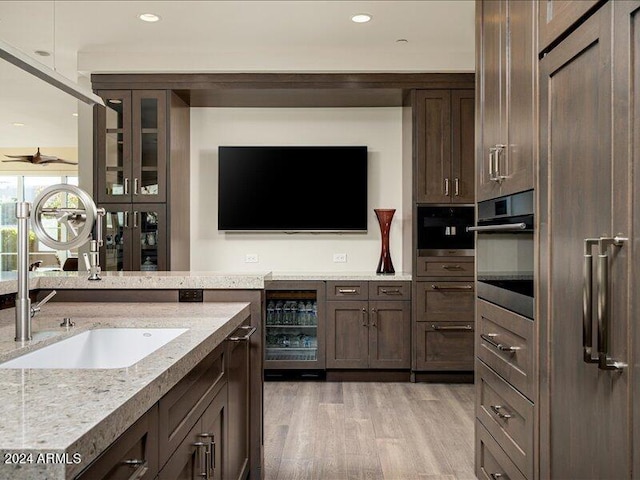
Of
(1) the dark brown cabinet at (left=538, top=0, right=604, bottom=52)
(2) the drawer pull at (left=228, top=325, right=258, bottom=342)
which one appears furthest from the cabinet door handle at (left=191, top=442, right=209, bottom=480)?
(1) the dark brown cabinet at (left=538, top=0, right=604, bottom=52)

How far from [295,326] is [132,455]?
145 inches

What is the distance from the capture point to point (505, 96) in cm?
215

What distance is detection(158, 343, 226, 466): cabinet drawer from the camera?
1195 mm

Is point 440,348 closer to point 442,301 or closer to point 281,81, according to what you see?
point 442,301

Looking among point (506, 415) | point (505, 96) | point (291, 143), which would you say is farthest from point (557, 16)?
point (291, 143)

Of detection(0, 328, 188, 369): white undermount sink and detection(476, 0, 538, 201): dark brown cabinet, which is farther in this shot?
detection(476, 0, 538, 201): dark brown cabinet

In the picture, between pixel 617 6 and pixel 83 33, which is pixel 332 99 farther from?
pixel 617 6

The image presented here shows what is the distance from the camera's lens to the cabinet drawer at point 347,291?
4543mm

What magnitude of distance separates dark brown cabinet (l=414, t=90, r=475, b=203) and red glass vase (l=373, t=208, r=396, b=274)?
Result: 365mm

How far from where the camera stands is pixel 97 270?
229 cm

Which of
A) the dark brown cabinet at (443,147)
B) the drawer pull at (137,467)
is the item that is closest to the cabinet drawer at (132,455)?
the drawer pull at (137,467)

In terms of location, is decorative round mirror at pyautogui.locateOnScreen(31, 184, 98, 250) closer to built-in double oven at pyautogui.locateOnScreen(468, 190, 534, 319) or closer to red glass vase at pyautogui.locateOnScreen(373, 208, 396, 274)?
built-in double oven at pyautogui.locateOnScreen(468, 190, 534, 319)

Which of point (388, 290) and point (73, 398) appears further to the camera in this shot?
point (388, 290)

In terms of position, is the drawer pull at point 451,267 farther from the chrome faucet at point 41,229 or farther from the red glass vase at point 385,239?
the chrome faucet at point 41,229
